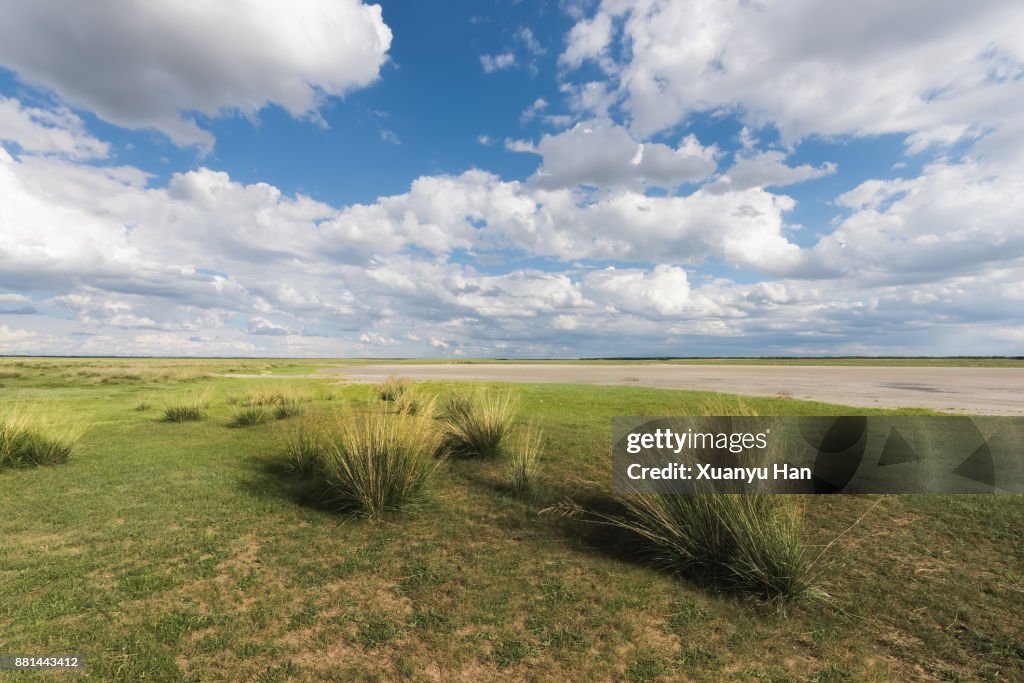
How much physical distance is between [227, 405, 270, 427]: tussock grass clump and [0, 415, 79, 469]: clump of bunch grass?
4.04m

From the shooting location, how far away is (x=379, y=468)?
7.34m

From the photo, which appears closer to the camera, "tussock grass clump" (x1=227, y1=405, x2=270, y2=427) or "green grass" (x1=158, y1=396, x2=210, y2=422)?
"tussock grass clump" (x1=227, y1=405, x2=270, y2=427)

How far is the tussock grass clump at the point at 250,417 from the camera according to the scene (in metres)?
14.0

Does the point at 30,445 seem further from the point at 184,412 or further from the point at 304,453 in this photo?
the point at 304,453

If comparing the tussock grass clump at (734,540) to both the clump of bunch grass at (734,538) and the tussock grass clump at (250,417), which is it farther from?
the tussock grass clump at (250,417)

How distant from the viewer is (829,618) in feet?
14.9

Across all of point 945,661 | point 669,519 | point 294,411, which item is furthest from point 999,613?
point 294,411

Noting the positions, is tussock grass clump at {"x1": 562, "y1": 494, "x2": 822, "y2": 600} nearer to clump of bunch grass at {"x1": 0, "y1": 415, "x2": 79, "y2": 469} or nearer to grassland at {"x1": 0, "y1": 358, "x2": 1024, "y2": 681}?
grassland at {"x1": 0, "y1": 358, "x2": 1024, "y2": 681}

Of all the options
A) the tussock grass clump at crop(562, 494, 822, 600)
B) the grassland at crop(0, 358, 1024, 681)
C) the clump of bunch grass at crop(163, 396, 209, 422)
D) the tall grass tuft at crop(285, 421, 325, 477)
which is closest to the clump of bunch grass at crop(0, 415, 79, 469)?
the grassland at crop(0, 358, 1024, 681)

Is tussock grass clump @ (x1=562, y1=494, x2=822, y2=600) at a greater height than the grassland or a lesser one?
greater

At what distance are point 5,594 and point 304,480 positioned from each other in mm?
4132

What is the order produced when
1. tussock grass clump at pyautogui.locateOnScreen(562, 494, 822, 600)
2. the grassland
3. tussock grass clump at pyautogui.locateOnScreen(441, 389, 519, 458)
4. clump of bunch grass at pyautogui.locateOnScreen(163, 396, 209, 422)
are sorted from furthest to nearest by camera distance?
clump of bunch grass at pyautogui.locateOnScreen(163, 396, 209, 422), tussock grass clump at pyautogui.locateOnScreen(441, 389, 519, 458), tussock grass clump at pyautogui.locateOnScreen(562, 494, 822, 600), the grassland

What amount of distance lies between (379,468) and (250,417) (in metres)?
8.85

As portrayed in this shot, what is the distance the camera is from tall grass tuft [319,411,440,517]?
7266mm
